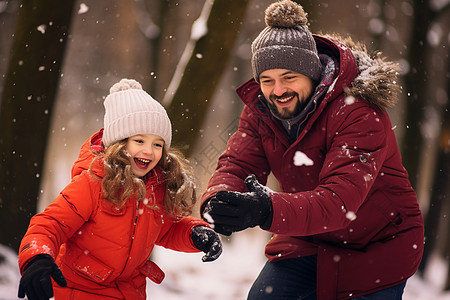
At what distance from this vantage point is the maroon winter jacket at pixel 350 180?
2100mm

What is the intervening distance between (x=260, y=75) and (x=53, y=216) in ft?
3.76

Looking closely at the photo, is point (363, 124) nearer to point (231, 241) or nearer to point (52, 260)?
point (52, 260)

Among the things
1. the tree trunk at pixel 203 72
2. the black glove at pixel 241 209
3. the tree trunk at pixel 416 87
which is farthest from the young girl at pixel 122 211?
the tree trunk at pixel 416 87

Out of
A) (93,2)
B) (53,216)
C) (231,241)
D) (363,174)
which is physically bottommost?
(231,241)

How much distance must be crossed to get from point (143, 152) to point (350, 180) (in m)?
0.97

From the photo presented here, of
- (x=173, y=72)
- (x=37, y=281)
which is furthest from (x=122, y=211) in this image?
(x=173, y=72)

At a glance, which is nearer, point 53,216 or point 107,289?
point 53,216

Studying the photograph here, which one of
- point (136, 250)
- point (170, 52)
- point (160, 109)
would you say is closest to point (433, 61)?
point (170, 52)

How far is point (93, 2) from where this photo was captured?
20.0 feet

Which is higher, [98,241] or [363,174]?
[363,174]

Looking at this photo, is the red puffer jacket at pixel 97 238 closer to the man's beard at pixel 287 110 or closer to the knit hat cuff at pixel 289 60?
the man's beard at pixel 287 110

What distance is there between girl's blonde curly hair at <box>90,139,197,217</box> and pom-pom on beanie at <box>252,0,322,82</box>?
622 millimetres

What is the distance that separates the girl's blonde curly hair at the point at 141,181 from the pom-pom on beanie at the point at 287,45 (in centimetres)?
62

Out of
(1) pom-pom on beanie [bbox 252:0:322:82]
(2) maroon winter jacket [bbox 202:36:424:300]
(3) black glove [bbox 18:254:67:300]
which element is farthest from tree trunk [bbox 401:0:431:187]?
(3) black glove [bbox 18:254:67:300]
